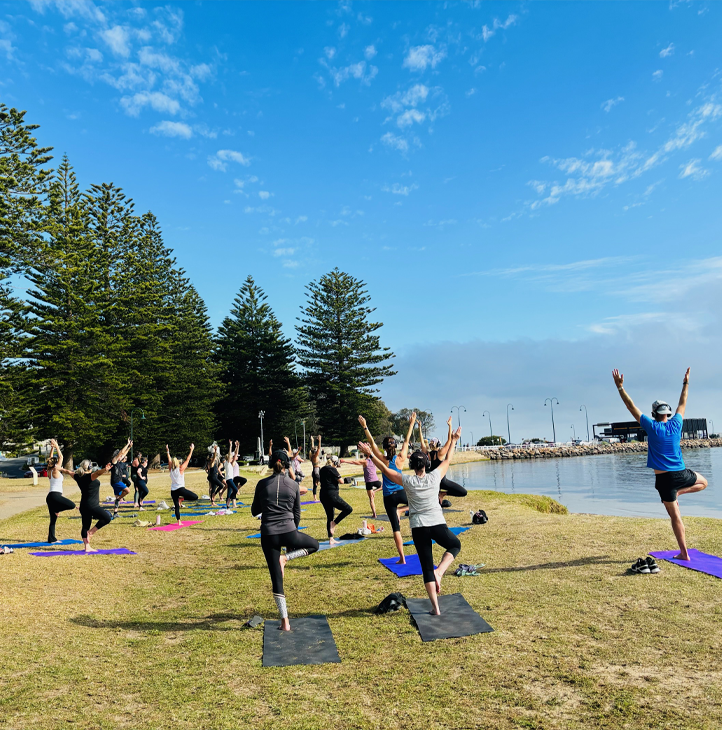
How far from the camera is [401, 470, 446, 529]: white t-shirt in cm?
618

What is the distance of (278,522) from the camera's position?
242 inches

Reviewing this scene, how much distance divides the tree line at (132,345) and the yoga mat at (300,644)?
99.7ft

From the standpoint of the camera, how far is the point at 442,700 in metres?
4.36

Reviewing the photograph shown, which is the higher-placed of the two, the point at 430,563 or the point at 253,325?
the point at 253,325

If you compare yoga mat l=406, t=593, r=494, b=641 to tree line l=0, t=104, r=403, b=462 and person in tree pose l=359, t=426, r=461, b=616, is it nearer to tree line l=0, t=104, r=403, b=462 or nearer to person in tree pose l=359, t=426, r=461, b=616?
person in tree pose l=359, t=426, r=461, b=616

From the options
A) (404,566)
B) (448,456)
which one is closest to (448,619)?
(448,456)

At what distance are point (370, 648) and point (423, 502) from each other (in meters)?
1.53

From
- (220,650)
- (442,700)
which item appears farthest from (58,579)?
(442,700)

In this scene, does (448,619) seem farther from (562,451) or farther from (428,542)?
(562,451)

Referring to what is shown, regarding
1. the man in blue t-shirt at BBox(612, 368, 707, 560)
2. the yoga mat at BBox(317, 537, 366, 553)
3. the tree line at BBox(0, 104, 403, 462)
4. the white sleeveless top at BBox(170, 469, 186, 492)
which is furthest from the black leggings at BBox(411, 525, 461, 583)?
the tree line at BBox(0, 104, 403, 462)

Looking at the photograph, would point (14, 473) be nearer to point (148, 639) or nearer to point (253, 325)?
point (253, 325)

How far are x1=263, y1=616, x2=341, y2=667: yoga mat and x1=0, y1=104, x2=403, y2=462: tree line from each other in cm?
3039

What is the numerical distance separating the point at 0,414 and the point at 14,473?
13.6m

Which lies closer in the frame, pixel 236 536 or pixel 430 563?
pixel 430 563
